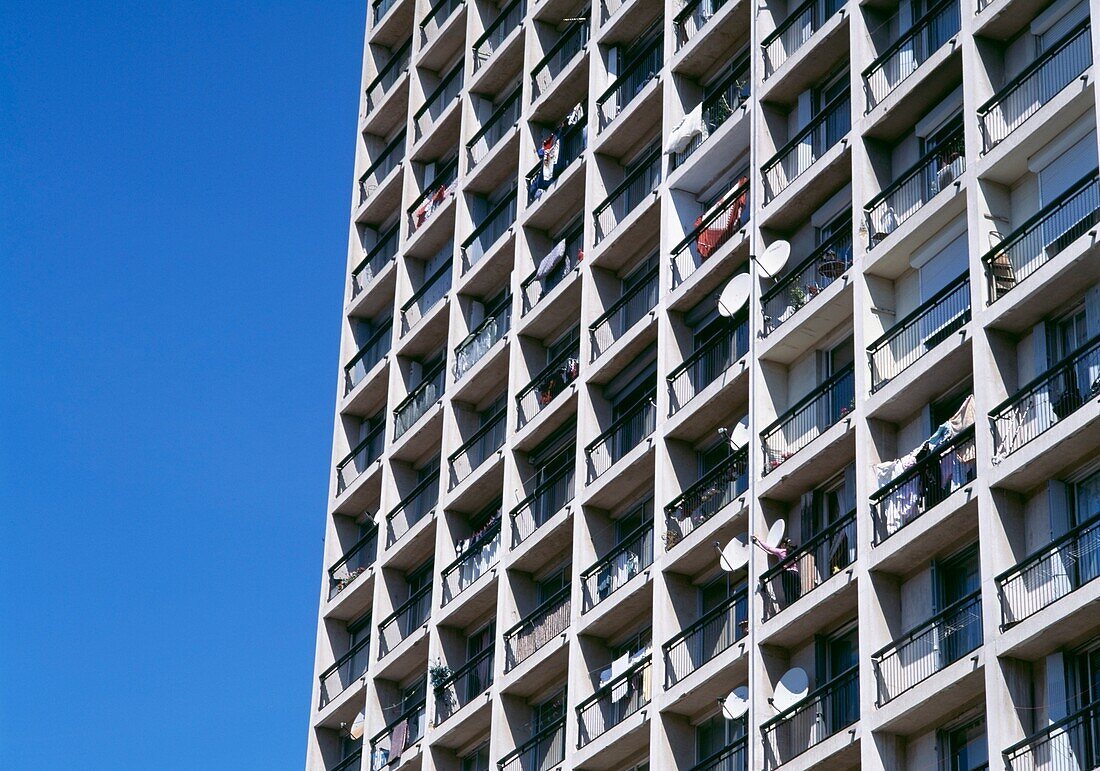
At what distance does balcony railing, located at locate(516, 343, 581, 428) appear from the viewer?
191 feet

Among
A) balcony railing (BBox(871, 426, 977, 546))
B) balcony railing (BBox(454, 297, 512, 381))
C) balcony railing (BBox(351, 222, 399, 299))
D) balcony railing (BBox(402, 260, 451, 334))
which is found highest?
balcony railing (BBox(351, 222, 399, 299))

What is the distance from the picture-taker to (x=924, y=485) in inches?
1737

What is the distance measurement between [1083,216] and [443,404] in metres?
23.4

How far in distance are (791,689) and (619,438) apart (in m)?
11.0

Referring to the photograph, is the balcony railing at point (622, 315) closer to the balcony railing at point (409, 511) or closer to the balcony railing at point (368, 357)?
the balcony railing at point (409, 511)

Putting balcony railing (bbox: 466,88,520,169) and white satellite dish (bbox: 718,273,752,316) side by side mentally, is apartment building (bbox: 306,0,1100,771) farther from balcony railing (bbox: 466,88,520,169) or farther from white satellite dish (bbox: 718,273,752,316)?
white satellite dish (bbox: 718,273,752,316)

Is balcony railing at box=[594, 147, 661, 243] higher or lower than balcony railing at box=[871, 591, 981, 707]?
higher

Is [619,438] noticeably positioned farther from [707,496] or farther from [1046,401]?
[1046,401]

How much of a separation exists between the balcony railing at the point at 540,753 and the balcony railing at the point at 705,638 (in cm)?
401

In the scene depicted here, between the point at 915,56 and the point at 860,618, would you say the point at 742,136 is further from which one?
the point at 860,618

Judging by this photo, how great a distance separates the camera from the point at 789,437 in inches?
1943

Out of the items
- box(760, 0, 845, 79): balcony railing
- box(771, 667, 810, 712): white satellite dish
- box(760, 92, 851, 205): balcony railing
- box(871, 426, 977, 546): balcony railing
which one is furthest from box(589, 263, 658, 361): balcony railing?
box(871, 426, 977, 546): balcony railing

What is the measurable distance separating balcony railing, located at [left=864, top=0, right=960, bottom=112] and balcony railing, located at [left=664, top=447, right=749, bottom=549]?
777 cm

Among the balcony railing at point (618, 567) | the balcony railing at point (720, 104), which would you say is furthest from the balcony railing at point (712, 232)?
the balcony railing at point (618, 567)
